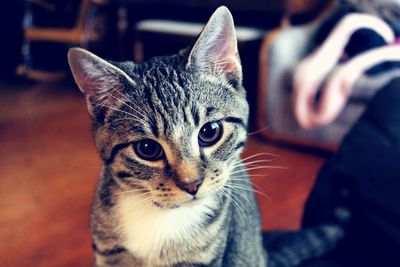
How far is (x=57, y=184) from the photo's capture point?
1.94m

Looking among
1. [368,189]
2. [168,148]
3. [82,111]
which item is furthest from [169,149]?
[82,111]

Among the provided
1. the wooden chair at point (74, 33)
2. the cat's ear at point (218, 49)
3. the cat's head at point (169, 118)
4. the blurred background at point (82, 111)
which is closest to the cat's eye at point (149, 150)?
the cat's head at point (169, 118)

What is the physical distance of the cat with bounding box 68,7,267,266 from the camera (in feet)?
2.35

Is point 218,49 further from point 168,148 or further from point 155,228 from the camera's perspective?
point 155,228

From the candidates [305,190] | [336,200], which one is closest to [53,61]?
[305,190]

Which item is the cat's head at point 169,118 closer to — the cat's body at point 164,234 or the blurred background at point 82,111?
the cat's body at point 164,234

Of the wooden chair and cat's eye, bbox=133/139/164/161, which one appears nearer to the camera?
cat's eye, bbox=133/139/164/161

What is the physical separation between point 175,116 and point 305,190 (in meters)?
1.18

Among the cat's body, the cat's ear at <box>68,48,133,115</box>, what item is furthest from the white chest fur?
the cat's ear at <box>68,48,133,115</box>

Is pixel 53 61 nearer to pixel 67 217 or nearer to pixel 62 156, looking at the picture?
pixel 62 156

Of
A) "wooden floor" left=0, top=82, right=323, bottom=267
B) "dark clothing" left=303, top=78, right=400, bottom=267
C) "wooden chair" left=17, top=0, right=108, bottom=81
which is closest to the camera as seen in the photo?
"dark clothing" left=303, top=78, right=400, bottom=267

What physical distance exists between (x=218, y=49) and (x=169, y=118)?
0.12 metres

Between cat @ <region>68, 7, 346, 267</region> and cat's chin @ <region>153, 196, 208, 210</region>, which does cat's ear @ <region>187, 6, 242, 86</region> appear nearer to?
cat @ <region>68, 7, 346, 267</region>

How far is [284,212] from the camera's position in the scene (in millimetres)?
1641
